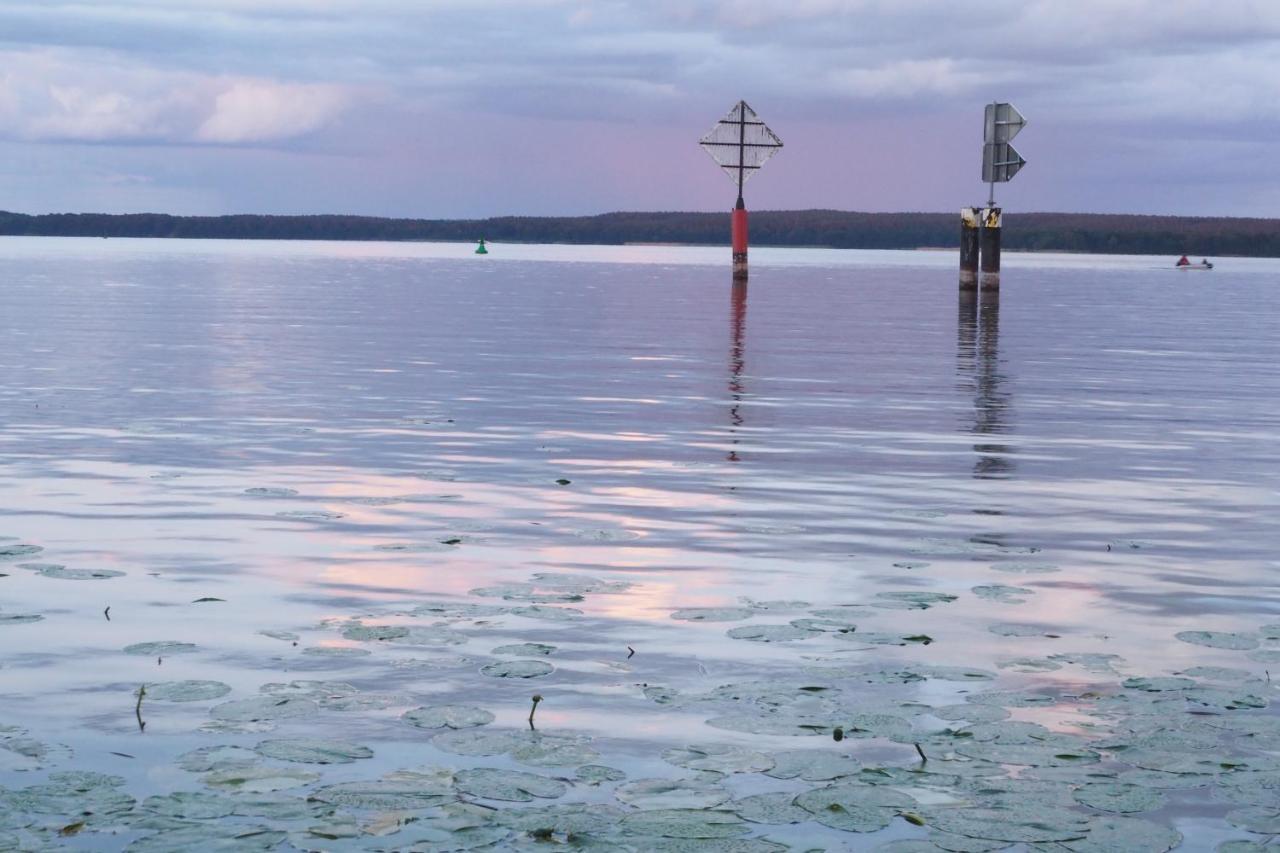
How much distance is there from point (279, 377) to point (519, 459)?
1020 cm

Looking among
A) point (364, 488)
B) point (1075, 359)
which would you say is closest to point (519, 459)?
point (364, 488)

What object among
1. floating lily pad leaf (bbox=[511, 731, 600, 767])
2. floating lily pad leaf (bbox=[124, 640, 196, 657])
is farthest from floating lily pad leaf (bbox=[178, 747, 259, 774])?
floating lily pad leaf (bbox=[124, 640, 196, 657])

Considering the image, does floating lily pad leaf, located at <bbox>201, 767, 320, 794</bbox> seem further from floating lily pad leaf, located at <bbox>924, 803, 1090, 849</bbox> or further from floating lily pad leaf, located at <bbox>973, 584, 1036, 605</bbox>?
floating lily pad leaf, located at <bbox>973, 584, 1036, 605</bbox>

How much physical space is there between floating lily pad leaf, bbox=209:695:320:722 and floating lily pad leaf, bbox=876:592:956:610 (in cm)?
359

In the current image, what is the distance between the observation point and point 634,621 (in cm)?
900

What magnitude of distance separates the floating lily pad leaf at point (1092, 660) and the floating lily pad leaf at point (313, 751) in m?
3.40

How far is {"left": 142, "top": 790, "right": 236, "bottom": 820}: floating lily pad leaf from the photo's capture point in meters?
5.88

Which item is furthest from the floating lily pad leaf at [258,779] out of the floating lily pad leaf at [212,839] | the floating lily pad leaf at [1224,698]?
the floating lily pad leaf at [1224,698]

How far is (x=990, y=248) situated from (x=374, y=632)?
46089mm

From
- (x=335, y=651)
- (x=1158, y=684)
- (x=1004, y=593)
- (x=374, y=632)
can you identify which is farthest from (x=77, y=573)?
(x=1158, y=684)

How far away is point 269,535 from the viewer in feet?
37.9

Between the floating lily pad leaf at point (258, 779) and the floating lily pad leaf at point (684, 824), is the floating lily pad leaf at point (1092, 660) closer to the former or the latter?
the floating lily pad leaf at point (684, 824)

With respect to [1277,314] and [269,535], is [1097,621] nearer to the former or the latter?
[269,535]

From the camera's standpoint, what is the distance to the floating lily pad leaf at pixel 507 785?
241 inches
